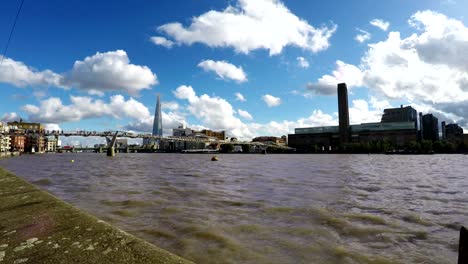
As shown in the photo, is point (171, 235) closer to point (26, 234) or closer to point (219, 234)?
point (219, 234)

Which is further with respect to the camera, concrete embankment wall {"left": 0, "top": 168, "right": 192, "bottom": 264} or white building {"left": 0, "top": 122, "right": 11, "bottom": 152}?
white building {"left": 0, "top": 122, "right": 11, "bottom": 152}

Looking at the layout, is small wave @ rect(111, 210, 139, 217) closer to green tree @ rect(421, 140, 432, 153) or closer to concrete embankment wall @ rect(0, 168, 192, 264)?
concrete embankment wall @ rect(0, 168, 192, 264)

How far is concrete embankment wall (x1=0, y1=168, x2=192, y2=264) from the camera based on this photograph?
3338mm

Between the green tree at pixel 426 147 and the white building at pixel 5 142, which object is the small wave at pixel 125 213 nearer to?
the white building at pixel 5 142

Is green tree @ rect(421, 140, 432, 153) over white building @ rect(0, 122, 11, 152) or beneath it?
beneath

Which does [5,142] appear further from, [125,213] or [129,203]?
[125,213]

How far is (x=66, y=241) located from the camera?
3.76 meters

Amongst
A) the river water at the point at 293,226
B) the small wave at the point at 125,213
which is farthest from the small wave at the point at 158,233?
the small wave at the point at 125,213

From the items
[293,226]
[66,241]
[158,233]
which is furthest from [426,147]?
[66,241]

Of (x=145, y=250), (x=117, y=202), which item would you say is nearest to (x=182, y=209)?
(x=117, y=202)

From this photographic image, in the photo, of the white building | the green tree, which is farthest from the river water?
the white building

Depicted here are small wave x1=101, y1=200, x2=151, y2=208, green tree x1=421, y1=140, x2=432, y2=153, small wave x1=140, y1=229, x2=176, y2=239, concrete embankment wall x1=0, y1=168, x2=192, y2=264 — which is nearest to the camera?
concrete embankment wall x1=0, y1=168, x2=192, y2=264

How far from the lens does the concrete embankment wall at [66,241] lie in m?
3.34

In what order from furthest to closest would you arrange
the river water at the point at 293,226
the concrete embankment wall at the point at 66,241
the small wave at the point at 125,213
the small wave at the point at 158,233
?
the small wave at the point at 125,213 < the small wave at the point at 158,233 < the river water at the point at 293,226 < the concrete embankment wall at the point at 66,241
